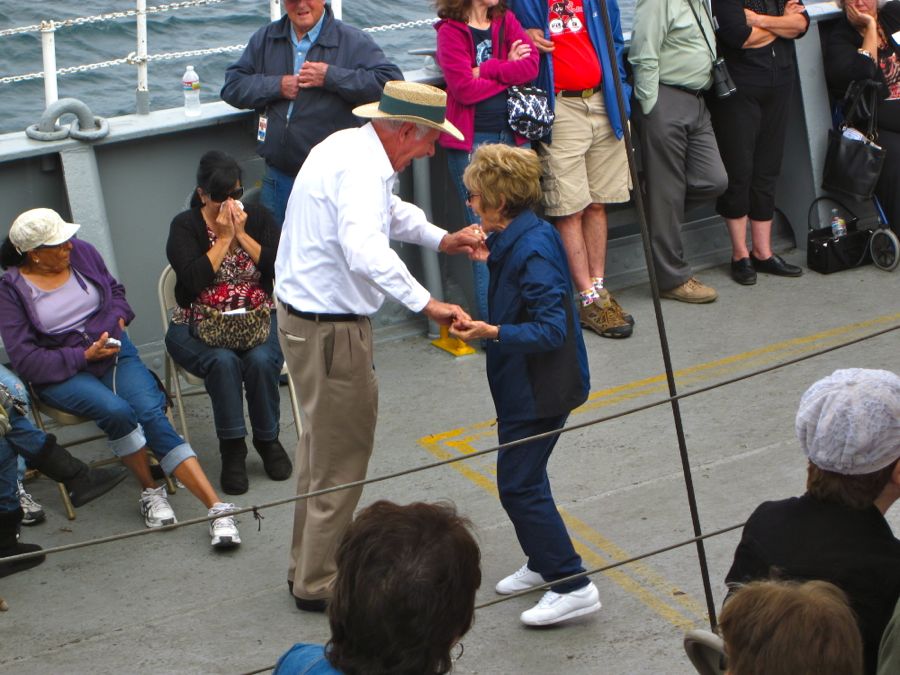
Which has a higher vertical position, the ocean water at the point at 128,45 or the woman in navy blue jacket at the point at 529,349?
the woman in navy blue jacket at the point at 529,349

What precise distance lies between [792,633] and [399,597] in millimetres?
777

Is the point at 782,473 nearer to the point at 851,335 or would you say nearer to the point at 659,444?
the point at 659,444

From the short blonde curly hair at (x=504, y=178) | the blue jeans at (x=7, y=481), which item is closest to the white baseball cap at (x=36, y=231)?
the blue jeans at (x=7, y=481)

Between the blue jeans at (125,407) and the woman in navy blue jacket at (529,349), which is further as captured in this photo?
the blue jeans at (125,407)

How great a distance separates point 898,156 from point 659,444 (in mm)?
3143

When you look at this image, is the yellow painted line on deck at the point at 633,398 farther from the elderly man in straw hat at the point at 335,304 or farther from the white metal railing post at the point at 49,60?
the white metal railing post at the point at 49,60

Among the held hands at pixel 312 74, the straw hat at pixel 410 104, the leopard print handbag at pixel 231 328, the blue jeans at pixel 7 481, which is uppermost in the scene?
the straw hat at pixel 410 104

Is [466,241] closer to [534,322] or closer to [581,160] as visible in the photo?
[534,322]

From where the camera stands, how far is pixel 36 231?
5.85 metres

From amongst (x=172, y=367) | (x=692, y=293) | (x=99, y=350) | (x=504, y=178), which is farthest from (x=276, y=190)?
(x=692, y=293)

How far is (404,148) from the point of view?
17.1 feet

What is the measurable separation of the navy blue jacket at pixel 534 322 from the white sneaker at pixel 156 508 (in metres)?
1.77

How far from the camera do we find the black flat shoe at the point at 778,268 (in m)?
8.59

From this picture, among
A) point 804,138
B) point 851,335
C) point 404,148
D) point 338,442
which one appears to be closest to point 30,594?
point 338,442
